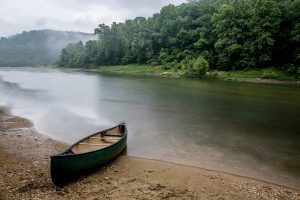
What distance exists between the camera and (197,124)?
89.7 ft

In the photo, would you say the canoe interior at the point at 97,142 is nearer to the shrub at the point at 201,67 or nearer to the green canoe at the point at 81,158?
the green canoe at the point at 81,158

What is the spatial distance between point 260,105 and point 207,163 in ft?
73.0

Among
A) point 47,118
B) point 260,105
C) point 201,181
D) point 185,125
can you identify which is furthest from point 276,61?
point 201,181

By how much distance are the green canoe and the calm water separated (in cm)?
220

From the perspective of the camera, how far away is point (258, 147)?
20906 mm

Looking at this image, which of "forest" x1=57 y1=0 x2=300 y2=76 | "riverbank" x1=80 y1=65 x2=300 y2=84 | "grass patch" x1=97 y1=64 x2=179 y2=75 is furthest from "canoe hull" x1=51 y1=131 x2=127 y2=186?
"grass patch" x1=97 y1=64 x2=179 y2=75

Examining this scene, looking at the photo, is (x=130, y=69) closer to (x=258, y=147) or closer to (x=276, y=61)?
(x=276, y=61)

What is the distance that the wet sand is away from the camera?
13055 mm

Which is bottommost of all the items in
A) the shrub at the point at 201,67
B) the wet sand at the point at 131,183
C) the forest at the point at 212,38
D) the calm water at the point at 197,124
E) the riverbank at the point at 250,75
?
the wet sand at the point at 131,183

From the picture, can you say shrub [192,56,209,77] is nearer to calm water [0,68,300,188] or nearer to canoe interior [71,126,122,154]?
calm water [0,68,300,188]

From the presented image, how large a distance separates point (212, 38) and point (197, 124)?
6872 cm

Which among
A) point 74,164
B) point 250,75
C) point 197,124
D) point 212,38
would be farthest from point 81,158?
point 212,38

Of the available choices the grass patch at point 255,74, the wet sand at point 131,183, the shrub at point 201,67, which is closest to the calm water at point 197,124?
the wet sand at point 131,183

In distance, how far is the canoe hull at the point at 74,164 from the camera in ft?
43.7
